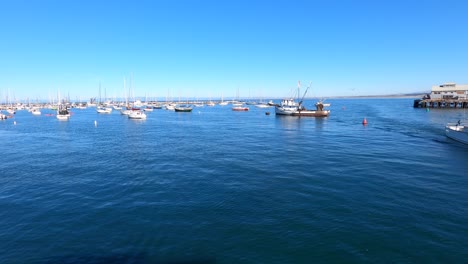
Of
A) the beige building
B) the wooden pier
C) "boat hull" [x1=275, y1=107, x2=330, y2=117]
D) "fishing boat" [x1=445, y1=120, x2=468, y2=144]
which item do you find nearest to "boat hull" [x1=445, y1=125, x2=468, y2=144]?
"fishing boat" [x1=445, y1=120, x2=468, y2=144]

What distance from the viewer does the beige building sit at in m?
146

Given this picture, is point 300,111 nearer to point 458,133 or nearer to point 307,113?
point 307,113

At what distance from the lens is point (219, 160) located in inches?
1293

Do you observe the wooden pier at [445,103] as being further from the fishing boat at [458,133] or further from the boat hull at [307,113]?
the fishing boat at [458,133]

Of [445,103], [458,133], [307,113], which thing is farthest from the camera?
[445,103]

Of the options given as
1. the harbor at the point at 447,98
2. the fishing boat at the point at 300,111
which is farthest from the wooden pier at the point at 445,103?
the fishing boat at the point at 300,111

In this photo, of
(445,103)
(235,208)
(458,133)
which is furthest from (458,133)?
(445,103)

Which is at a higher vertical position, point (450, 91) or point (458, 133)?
point (450, 91)

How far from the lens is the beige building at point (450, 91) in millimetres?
145750

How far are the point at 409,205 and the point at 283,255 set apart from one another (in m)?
11.2

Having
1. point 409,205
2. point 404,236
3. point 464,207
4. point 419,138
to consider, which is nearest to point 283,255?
point 404,236

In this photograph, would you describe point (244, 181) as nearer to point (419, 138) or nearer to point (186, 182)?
point (186, 182)

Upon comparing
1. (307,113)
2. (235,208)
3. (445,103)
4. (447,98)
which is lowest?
(235,208)

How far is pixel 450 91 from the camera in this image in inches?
5881
